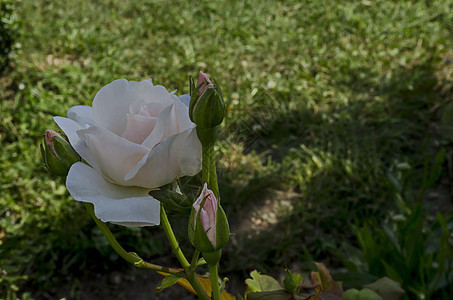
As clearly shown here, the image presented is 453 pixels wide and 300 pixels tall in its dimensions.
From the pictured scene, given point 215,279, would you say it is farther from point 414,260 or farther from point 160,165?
point 414,260

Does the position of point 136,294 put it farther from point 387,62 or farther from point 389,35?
point 389,35

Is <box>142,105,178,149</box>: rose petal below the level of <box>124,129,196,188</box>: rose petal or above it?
above

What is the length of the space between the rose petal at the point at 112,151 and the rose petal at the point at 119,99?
0.16 feet

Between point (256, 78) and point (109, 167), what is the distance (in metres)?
2.61

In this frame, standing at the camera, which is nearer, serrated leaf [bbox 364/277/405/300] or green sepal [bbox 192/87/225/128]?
green sepal [bbox 192/87/225/128]

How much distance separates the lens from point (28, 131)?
2.76 metres

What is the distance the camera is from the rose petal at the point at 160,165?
2.00 ft

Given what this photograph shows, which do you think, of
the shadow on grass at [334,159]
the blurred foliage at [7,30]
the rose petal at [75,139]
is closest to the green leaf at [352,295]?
the rose petal at [75,139]

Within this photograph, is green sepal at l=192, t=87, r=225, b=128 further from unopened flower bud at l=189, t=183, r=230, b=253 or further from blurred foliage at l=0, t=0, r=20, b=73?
blurred foliage at l=0, t=0, r=20, b=73

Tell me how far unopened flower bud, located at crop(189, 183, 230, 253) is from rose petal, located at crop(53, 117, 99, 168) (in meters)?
0.14

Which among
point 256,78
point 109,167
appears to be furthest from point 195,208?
point 256,78

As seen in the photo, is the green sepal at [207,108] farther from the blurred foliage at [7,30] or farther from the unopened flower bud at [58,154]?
the blurred foliage at [7,30]

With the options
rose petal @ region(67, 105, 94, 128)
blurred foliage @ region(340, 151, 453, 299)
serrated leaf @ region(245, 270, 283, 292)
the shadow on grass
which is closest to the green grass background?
the shadow on grass

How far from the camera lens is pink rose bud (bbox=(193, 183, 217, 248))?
61 centimetres
